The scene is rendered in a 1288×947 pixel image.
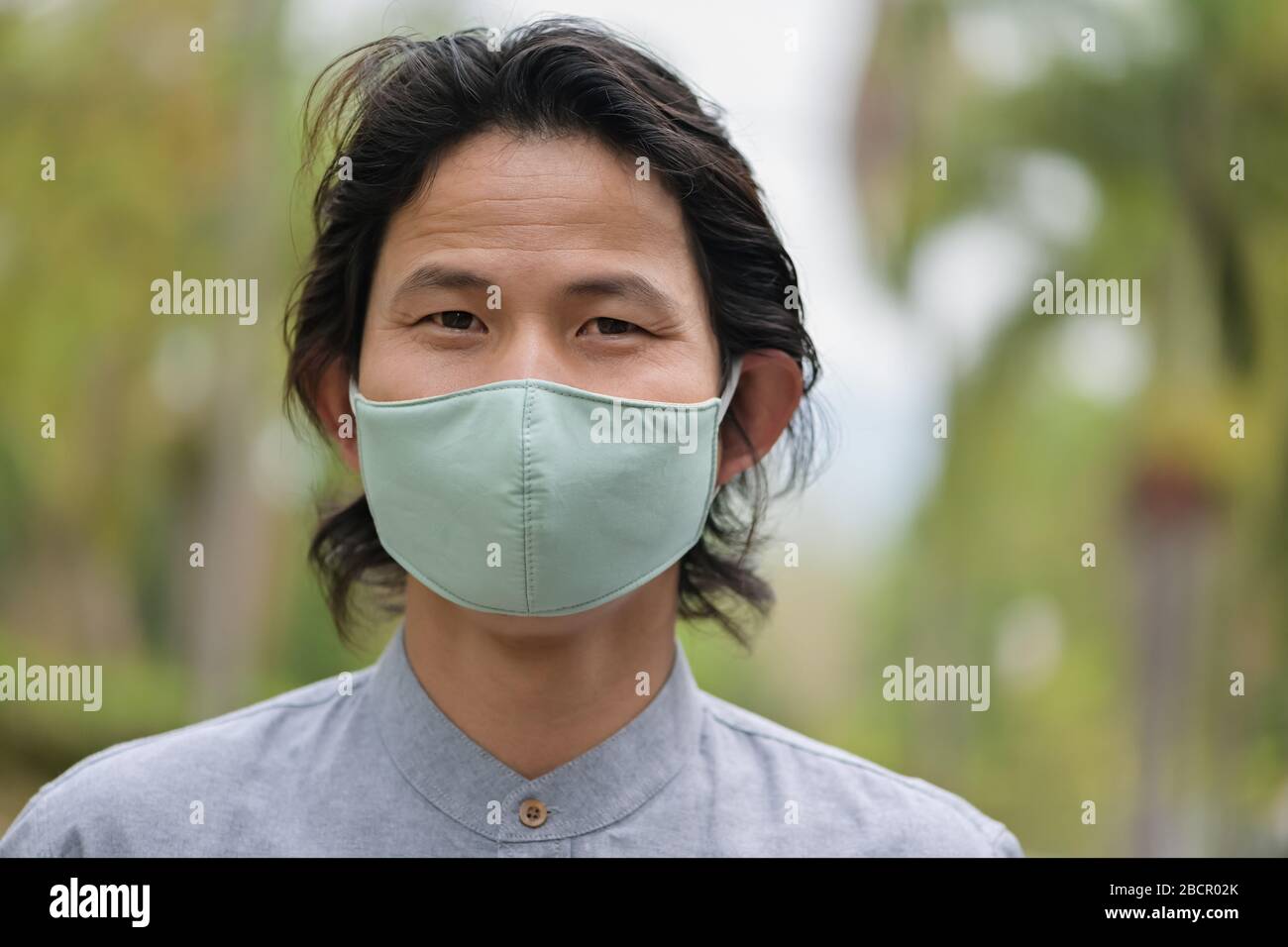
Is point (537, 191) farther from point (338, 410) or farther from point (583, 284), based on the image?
point (338, 410)

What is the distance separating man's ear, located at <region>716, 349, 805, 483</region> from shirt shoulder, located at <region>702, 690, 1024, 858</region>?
46 cm

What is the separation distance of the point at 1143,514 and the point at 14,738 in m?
11.0

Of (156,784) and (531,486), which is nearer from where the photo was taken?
(531,486)

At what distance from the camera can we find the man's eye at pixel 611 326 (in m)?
2.11

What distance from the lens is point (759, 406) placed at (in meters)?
2.42

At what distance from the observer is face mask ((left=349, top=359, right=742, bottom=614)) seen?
2.06m

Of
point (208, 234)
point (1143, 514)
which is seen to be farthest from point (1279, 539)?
point (208, 234)

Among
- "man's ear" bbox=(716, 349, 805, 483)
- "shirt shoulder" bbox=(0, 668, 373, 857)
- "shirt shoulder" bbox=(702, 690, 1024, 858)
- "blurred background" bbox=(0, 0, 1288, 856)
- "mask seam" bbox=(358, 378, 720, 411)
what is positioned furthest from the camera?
"blurred background" bbox=(0, 0, 1288, 856)

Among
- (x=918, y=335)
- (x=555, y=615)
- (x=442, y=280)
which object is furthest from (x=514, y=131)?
(x=918, y=335)

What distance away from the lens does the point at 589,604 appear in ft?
6.99

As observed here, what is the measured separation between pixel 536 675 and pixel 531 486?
323mm

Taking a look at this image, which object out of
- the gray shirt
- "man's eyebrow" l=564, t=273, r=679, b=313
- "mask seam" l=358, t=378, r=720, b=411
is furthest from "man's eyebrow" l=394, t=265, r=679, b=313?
the gray shirt

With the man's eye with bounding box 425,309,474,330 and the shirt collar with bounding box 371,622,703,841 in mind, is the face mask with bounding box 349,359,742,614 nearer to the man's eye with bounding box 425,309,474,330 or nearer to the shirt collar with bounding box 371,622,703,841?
the man's eye with bounding box 425,309,474,330

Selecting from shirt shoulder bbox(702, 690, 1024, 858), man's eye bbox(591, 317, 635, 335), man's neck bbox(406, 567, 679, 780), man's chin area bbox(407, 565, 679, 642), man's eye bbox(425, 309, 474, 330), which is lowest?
shirt shoulder bbox(702, 690, 1024, 858)
